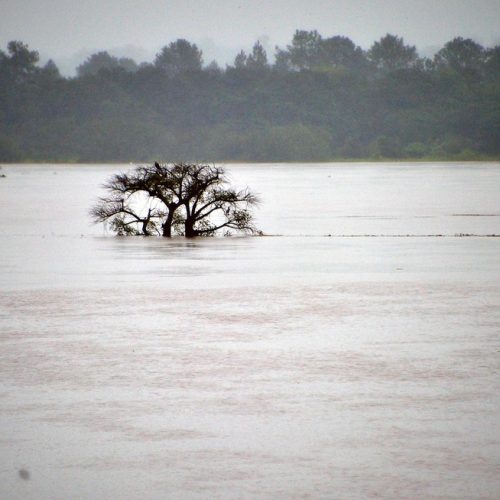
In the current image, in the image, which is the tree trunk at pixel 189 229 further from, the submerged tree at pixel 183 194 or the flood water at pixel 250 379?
the flood water at pixel 250 379

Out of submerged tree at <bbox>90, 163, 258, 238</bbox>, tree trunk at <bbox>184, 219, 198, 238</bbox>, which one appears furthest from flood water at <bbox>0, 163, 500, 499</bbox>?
tree trunk at <bbox>184, 219, 198, 238</bbox>

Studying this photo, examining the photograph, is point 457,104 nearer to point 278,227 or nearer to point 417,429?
point 278,227

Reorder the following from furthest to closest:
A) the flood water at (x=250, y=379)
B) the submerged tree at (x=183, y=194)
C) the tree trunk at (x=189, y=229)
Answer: the tree trunk at (x=189, y=229)
the submerged tree at (x=183, y=194)
the flood water at (x=250, y=379)

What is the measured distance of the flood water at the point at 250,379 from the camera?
7.15 metres

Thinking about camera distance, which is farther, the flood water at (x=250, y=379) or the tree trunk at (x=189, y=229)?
the tree trunk at (x=189, y=229)

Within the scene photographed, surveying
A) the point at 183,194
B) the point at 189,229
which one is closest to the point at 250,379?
the point at 189,229

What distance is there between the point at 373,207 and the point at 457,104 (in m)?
135

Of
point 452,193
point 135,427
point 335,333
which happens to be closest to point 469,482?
point 135,427

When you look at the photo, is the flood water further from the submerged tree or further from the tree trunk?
the tree trunk

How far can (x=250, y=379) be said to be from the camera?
390 inches

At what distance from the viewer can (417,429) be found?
8164mm

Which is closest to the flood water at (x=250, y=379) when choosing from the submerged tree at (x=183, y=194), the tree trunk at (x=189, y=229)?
the submerged tree at (x=183, y=194)

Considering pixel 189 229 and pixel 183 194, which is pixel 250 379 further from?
pixel 183 194

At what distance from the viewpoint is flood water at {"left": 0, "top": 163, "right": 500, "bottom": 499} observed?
7148mm
